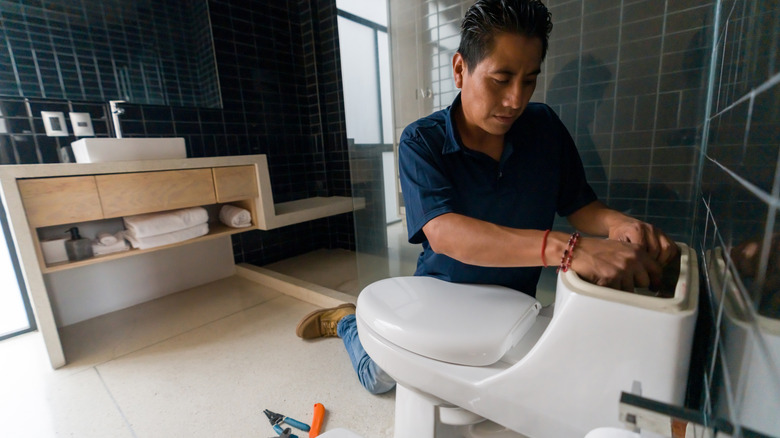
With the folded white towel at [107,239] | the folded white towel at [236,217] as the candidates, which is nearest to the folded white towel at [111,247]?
the folded white towel at [107,239]

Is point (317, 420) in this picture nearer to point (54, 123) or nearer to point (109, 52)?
point (54, 123)

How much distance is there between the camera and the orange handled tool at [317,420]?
1.02 meters

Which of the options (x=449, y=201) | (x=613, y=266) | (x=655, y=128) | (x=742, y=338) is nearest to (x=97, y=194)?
(x=449, y=201)

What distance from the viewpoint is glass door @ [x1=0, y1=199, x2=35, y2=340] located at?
175 centimetres

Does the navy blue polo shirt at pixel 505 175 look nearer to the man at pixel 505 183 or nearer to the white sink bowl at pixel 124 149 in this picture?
the man at pixel 505 183

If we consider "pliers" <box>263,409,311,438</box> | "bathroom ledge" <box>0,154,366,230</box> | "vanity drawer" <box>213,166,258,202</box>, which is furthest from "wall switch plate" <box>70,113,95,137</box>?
"pliers" <box>263,409,311,438</box>

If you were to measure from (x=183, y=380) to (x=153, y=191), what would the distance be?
0.87m

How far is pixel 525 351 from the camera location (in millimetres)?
590

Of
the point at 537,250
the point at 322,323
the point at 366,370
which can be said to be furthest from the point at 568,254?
the point at 322,323

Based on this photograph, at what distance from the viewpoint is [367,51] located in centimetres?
176

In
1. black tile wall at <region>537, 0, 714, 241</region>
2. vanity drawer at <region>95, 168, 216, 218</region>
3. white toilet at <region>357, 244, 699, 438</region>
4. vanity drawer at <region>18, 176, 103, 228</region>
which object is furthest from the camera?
vanity drawer at <region>95, 168, 216, 218</region>

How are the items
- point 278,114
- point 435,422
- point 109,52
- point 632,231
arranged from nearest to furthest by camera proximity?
point 632,231 < point 435,422 < point 109,52 < point 278,114

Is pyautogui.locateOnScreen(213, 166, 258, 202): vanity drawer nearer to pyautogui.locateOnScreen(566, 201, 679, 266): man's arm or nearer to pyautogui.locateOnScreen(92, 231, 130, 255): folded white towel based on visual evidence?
pyautogui.locateOnScreen(92, 231, 130, 255): folded white towel

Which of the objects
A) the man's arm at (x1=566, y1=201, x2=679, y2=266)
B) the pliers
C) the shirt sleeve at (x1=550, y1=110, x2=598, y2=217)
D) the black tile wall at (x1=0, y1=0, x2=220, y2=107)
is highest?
the black tile wall at (x1=0, y1=0, x2=220, y2=107)
